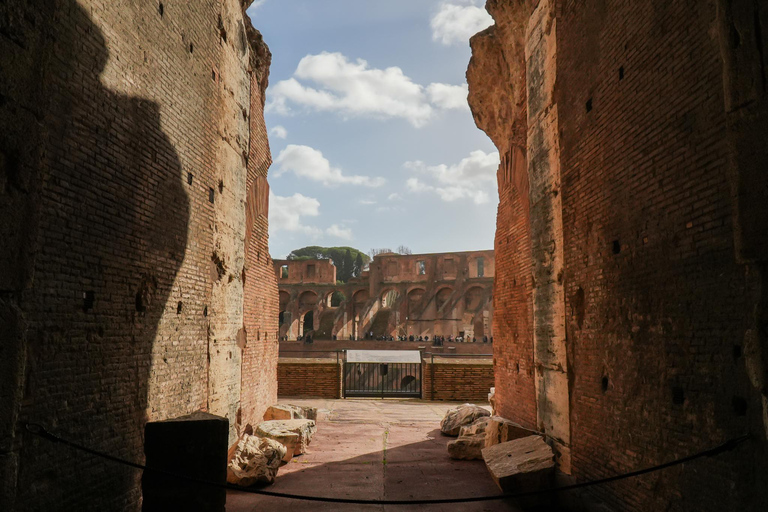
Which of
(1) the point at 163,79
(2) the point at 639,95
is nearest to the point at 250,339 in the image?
(1) the point at 163,79

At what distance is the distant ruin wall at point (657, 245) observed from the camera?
3127 millimetres

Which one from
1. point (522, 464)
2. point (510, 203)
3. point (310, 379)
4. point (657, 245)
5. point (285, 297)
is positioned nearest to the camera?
point (657, 245)

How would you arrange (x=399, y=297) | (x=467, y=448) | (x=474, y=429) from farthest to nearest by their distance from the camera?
(x=399, y=297)
(x=474, y=429)
(x=467, y=448)

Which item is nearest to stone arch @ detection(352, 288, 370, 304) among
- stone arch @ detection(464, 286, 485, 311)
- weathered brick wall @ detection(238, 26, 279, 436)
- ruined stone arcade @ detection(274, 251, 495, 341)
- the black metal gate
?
ruined stone arcade @ detection(274, 251, 495, 341)

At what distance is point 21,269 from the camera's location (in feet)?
11.0

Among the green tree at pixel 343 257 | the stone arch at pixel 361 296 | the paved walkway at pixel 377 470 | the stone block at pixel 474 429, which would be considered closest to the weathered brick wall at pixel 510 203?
the stone block at pixel 474 429

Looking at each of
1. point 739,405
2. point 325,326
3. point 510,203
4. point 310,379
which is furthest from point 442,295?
point 739,405

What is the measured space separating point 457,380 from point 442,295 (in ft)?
69.3

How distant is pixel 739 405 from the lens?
3.18 m

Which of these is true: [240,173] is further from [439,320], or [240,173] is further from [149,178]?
[439,320]

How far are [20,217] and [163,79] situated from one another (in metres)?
2.75

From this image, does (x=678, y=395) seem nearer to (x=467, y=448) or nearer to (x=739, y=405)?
(x=739, y=405)

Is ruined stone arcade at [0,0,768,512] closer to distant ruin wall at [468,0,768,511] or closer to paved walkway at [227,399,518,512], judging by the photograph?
distant ruin wall at [468,0,768,511]

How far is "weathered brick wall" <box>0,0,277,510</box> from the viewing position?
338 cm
